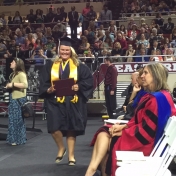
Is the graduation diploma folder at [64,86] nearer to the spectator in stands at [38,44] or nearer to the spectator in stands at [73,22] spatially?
the spectator in stands at [38,44]

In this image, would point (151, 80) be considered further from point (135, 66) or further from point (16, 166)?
point (135, 66)

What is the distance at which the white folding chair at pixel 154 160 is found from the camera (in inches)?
152

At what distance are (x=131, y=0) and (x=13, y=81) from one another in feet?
43.4

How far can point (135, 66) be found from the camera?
39.8ft

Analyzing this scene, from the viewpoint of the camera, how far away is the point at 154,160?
4000 mm

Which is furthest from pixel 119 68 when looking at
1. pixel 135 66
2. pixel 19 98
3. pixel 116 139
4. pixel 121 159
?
pixel 121 159

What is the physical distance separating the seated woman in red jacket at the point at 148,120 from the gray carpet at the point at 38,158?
1138 mm

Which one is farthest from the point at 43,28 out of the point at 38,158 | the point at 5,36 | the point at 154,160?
the point at 154,160

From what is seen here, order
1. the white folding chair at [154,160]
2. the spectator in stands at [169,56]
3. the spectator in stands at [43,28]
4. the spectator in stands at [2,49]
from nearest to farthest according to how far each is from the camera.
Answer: the white folding chair at [154,160] < the spectator in stands at [169,56] < the spectator in stands at [2,49] < the spectator in stands at [43,28]

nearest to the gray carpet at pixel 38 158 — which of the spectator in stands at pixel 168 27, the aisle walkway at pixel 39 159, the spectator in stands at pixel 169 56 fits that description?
the aisle walkway at pixel 39 159

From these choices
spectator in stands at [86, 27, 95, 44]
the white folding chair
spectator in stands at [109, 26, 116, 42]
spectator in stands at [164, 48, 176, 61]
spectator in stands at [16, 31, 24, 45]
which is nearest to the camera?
the white folding chair

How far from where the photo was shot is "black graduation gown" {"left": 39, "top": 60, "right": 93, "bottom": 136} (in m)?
6.02

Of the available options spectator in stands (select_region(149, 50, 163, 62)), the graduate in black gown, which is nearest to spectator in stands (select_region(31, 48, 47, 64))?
spectator in stands (select_region(149, 50, 163, 62))

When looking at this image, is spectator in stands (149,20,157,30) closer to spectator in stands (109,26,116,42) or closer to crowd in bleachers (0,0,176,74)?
crowd in bleachers (0,0,176,74)
